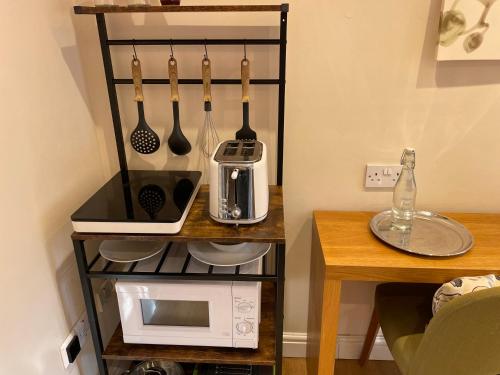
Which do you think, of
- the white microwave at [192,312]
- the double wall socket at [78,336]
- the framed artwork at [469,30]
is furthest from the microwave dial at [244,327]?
the framed artwork at [469,30]

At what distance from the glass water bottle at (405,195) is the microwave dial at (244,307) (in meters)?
0.59

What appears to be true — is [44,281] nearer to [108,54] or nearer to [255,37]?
[108,54]

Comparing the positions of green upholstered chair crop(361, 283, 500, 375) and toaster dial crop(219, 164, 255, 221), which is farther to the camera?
toaster dial crop(219, 164, 255, 221)

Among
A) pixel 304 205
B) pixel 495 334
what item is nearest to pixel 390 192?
pixel 304 205

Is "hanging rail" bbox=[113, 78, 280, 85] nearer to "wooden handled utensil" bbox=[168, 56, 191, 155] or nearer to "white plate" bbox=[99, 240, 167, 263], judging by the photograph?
"wooden handled utensil" bbox=[168, 56, 191, 155]

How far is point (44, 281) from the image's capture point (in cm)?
122

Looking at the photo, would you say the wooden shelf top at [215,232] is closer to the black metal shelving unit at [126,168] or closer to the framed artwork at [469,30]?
the black metal shelving unit at [126,168]

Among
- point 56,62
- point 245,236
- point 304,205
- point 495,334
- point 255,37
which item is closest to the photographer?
point 495,334

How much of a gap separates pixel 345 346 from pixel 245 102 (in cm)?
125

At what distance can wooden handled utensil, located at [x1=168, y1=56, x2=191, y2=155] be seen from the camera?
52.4 inches

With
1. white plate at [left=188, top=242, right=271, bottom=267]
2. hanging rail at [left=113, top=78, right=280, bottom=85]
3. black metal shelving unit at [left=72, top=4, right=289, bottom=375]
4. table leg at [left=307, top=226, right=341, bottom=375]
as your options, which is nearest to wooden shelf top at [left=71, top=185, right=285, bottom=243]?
black metal shelving unit at [left=72, top=4, right=289, bottom=375]

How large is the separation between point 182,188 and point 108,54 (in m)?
0.52

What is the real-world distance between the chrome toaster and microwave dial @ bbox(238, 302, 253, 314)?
27cm

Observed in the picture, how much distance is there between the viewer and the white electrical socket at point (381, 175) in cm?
153
